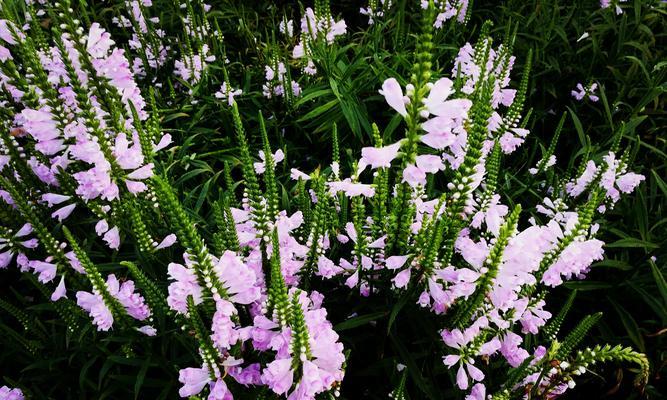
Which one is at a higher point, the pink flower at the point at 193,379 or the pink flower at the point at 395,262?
the pink flower at the point at 395,262

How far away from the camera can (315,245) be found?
2414 millimetres

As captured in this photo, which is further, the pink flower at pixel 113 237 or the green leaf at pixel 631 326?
the green leaf at pixel 631 326

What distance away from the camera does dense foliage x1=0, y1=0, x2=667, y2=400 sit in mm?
1968

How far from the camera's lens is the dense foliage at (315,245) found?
6.46 feet

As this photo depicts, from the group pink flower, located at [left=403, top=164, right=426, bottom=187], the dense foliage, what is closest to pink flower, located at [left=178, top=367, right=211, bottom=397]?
the dense foliage

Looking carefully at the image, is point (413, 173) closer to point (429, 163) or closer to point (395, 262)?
point (429, 163)

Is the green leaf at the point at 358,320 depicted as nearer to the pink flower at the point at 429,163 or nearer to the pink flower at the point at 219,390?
the pink flower at the point at 219,390

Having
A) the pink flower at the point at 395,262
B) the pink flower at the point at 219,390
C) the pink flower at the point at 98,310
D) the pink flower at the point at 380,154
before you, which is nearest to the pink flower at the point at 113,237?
the pink flower at the point at 98,310

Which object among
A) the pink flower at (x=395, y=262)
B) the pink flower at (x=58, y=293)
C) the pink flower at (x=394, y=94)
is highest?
the pink flower at (x=394, y=94)

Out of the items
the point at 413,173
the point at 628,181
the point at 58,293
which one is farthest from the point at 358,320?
the point at 628,181

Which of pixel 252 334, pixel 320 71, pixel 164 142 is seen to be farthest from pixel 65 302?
pixel 320 71

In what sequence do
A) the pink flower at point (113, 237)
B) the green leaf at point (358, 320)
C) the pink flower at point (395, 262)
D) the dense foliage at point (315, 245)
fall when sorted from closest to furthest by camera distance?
1. the dense foliage at point (315, 245)
2. the pink flower at point (395, 262)
3. the green leaf at point (358, 320)
4. the pink flower at point (113, 237)

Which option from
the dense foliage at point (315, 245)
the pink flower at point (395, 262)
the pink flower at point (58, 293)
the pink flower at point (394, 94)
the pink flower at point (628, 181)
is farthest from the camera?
the pink flower at point (628, 181)

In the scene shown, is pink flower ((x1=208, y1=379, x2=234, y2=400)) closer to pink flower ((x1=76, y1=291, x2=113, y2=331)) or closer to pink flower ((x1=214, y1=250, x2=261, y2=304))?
pink flower ((x1=214, y1=250, x2=261, y2=304))
